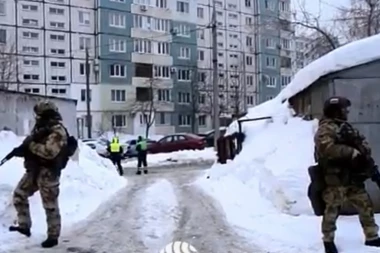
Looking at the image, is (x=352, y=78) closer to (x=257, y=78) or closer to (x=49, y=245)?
(x=49, y=245)

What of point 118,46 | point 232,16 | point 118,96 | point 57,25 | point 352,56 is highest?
point 232,16

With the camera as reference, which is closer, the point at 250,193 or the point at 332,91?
the point at 332,91

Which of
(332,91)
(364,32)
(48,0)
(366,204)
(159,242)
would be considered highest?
(48,0)

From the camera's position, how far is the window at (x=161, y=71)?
2726 inches

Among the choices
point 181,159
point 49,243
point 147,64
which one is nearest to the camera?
point 49,243

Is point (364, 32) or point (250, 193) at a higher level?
point (364, 32)

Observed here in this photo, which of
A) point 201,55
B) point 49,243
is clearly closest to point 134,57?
point 201,55

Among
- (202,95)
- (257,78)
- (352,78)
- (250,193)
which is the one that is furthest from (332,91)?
(257,78)

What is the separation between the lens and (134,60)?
67500 millimetres

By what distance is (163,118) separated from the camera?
227ft

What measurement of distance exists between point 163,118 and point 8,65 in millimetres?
20694

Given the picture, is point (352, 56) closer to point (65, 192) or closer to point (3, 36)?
point (65, 192)

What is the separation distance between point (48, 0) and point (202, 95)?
19411 mm

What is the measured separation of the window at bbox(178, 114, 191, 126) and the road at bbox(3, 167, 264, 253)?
57.4 m
